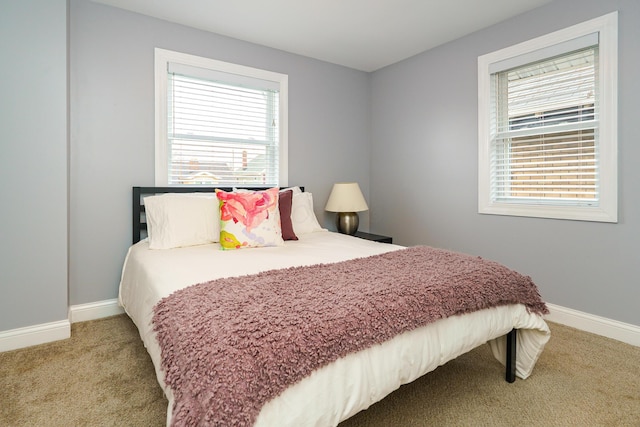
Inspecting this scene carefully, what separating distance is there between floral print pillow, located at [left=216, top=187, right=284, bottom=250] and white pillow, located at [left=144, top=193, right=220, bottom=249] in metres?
0.19

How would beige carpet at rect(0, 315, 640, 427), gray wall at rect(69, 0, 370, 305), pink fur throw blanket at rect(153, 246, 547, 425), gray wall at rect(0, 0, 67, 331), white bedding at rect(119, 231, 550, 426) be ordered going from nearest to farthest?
1. pink fur throw blanket at rect(153, 246, 547, 425)
2. white bedding at rect(119, 231, 550, 426)
3. beige carpet at rect(0, 315, 640, 427)
4. gray wall at rect(0, 0, 67, 331)
5. gray wall at rect(69, 0, 370, 305)

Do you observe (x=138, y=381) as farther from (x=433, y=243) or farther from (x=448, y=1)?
(x=448, y=1)

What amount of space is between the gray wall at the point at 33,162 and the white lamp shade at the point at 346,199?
2286mm

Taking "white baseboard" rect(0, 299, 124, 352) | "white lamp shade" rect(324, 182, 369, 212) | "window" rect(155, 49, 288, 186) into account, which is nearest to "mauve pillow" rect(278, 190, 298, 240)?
"window" rect(155, 49, 288, 186)

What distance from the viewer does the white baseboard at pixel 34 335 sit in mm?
2146

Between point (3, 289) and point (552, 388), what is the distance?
10.8 ft

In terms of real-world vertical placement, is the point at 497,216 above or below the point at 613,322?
above

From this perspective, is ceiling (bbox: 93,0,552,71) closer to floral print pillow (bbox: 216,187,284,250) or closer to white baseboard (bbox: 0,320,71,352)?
floral print pillow (bbox: 216,187,284,250)

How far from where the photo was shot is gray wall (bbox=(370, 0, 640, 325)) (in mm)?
2260

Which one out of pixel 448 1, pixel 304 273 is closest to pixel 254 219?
pixel 304 273

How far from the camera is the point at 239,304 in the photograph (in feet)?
4.02

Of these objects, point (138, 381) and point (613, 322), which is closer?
point (138, 381)

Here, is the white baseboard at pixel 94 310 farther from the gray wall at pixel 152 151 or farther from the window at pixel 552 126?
the window at pixel 552 126

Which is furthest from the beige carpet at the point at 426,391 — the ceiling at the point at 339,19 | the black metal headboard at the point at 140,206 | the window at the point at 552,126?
the ceiling at the point at 339,19
